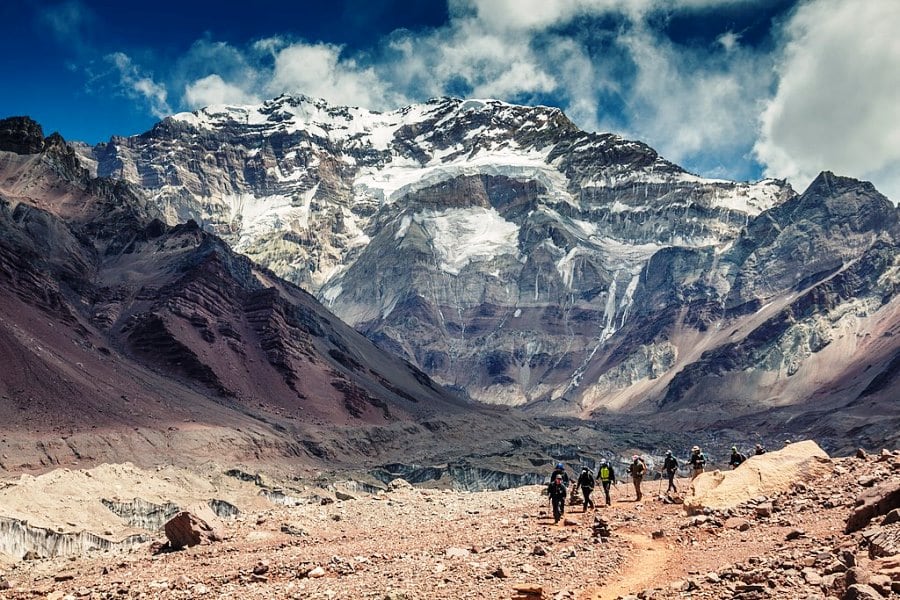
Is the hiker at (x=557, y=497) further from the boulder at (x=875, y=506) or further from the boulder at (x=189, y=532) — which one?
the boulder at (x=189, y=532)

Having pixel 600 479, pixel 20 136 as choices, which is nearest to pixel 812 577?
pixel 600 479

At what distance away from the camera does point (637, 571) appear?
20.6 metres

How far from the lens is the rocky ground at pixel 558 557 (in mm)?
A: 16406

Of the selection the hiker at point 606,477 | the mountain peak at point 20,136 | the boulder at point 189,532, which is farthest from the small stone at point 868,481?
the mountain peak at point 20,136

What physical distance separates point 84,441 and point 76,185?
121 metres

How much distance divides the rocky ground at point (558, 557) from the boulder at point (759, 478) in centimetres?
40

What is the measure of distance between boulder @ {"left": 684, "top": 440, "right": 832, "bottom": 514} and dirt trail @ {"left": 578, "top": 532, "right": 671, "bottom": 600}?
3.43 meters

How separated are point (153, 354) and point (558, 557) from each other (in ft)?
390

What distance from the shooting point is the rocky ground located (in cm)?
1641

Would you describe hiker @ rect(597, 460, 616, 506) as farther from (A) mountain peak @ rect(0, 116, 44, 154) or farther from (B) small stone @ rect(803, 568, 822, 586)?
(A) mountain peak @ rect(0, 116, 44, 154)

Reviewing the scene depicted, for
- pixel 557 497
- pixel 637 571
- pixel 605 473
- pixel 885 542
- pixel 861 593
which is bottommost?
pixel 861 593

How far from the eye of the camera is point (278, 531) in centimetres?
3344

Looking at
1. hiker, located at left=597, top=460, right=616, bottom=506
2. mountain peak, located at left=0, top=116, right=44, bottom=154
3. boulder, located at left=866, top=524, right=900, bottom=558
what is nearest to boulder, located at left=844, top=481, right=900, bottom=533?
boulder, located at left=866, top=524, right=900, bottom=558

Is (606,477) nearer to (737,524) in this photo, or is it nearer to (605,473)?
(605,473)
